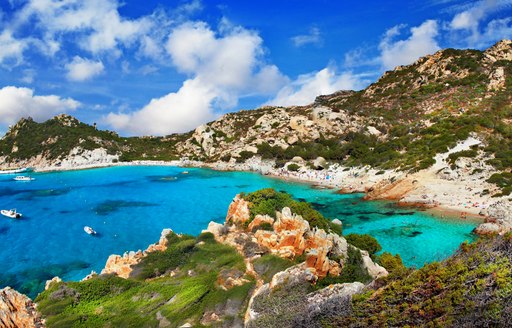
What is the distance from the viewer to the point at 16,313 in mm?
13125

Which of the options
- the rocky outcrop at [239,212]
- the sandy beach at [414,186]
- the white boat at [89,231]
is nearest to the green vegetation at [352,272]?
the rocky outcrop at [239,212]

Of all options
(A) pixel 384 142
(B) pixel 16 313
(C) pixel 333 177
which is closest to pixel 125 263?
(B) pixel 16 313

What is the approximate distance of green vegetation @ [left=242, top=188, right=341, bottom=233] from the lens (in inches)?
910

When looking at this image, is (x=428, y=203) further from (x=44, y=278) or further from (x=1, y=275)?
(x=1, y=275)

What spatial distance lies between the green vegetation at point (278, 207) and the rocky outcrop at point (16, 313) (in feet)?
43.1

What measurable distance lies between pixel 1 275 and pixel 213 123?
10466 centimetres

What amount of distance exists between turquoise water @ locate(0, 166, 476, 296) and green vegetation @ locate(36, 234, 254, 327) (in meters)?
12.1

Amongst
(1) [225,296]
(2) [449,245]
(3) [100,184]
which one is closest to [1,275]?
(1) [225,296]

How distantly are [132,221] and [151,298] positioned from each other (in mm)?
28985

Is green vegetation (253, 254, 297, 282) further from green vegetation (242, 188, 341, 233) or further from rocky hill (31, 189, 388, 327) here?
green vegetation (242, 188, 341, 233)

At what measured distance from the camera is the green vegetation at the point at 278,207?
23125 mm

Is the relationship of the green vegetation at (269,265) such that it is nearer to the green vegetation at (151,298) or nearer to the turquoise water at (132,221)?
the green vegetation at (151,298)

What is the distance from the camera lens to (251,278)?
15594mm

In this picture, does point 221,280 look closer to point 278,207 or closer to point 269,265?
point 269,265
